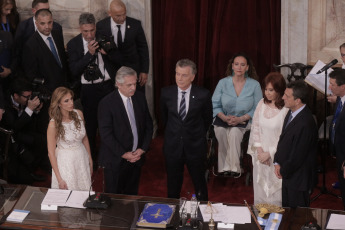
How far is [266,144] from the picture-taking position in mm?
6180

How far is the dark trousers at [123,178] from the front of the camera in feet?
20.1

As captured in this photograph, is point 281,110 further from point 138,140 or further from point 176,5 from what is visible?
point 176,5

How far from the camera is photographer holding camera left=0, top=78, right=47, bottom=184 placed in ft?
23.2

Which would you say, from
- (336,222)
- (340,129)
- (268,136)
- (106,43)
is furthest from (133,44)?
(336,222)

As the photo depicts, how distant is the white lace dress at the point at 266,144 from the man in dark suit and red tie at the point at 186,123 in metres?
0.48

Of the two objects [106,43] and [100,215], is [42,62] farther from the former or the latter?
[100,215]

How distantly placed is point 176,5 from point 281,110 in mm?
2782

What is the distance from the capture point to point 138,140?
6152 millimetres

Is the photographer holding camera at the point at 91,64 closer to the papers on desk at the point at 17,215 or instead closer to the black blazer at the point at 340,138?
the papers on desk at the point at 17,215

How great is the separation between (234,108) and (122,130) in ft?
5.80

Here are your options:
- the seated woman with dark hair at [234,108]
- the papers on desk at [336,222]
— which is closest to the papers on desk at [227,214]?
the papers on desk at [336,222]

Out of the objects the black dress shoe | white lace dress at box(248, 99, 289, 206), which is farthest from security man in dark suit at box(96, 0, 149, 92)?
white lace dress at box(248, 99, 289, 206)

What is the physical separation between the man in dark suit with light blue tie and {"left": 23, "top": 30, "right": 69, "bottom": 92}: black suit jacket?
1561mm

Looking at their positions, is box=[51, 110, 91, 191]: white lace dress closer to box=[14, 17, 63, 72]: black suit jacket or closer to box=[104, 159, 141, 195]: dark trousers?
box=[104, 159, 141, 195]: dark trousers
